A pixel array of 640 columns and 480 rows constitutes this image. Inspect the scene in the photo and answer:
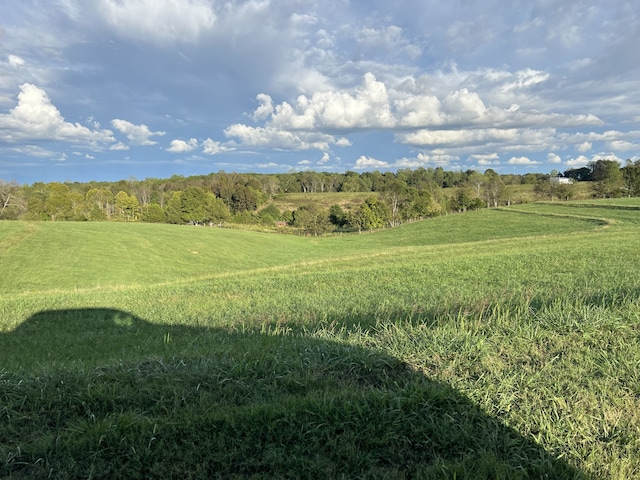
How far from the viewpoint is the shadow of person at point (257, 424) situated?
2816 mm

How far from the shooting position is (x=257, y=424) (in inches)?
126

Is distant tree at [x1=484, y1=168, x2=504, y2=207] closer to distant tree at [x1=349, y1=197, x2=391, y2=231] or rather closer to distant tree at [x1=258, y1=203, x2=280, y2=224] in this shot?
distant tree at [x1=349, y1=197, x2=391, y2=231]

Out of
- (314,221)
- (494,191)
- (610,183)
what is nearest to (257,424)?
(314,221)

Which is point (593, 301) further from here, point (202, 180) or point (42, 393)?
point (202, 180)

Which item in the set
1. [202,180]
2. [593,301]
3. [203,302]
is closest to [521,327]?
[593,301]

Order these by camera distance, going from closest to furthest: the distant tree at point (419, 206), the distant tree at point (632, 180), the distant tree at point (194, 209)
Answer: the distant tree at point (632, 180), the distant tree at point (194, 209), the distant tree at point (419, 206)

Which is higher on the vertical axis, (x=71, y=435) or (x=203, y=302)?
(x=71, y=435)

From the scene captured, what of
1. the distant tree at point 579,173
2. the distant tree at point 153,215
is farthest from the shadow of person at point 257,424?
the distant tree at point 579,173

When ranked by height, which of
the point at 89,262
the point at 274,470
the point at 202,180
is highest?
the point at 202,180

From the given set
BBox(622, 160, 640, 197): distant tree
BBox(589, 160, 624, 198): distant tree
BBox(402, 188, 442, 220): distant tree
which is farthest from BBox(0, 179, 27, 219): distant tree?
BBox(622, 160, 640, 197): distant tree

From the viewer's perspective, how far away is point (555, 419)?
321cm

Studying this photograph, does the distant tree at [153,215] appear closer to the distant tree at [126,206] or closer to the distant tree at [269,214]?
the distant tree at [126,206]

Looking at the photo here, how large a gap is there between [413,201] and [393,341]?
9894 cm

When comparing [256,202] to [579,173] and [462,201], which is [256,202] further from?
[579,173]
